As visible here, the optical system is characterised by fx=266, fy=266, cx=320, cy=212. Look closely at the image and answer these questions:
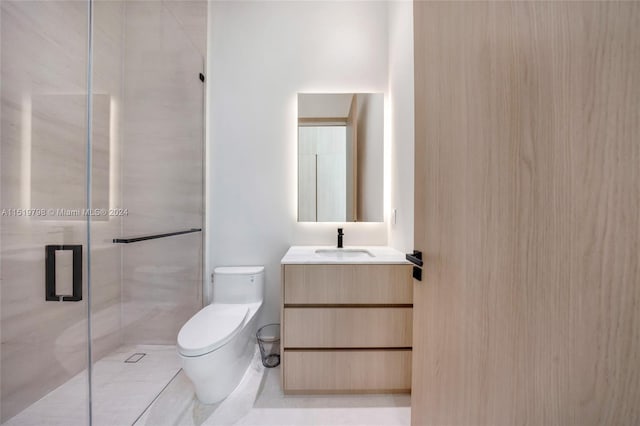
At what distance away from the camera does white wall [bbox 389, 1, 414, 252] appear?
5.82 feet

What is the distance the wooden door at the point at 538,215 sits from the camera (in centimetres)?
32

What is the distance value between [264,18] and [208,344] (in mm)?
2433

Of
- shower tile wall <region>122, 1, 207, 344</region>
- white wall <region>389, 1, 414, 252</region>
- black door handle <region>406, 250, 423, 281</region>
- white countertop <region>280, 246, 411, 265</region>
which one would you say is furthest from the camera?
white wall <region>389, 1, 414, 252</region>

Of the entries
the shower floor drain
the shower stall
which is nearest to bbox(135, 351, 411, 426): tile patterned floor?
the shower stall

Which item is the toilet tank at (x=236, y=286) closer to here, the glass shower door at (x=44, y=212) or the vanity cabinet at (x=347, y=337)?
the vanity cabinet at (x=347, y=337)

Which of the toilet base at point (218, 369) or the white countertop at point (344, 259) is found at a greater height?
the white countertop at point (344, 259)

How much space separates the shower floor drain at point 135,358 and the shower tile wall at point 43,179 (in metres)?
0.17

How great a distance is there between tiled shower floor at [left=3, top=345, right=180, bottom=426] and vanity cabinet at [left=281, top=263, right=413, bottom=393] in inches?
30.4

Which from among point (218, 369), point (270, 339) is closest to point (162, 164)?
point (218, 369)

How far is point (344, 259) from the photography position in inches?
69.7

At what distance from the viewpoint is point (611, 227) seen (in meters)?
0.33

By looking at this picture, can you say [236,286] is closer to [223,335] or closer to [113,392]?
[223,335]

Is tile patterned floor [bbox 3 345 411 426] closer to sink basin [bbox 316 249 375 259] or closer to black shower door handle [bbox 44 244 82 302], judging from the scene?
black shower door handle [bbox 44 244 82 302]

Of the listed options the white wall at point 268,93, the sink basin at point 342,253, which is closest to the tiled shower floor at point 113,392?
the white wall at point 268,93
